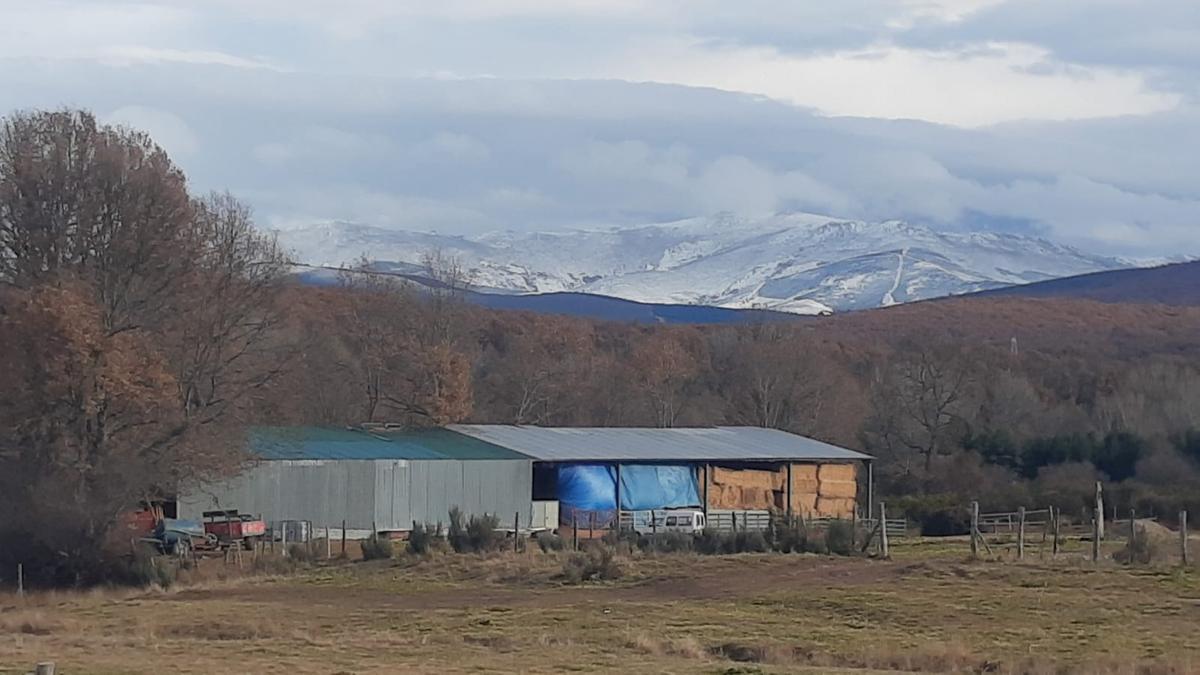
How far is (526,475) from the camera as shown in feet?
199

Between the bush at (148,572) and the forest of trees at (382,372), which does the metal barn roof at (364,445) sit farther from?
the bush at (148,572)

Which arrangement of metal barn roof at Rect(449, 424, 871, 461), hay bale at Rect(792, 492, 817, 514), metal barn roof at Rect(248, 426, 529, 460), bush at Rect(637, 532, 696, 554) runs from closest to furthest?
→ 1. bush at Rect(637, 532, 696, 554)
2. metal barn roof at Rect(248, 426, 529, 460)
3. metal barn roof at Rect(449, 424, 871, 461)
4. hay bale at Rect(792, 492, 817, 514)

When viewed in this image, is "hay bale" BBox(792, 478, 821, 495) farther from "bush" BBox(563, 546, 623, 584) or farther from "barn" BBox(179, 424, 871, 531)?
"bush" BBox(563, 546, 623, 584)

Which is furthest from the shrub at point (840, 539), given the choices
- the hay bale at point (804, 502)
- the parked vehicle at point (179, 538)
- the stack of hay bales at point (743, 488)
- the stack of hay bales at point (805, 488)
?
the parked vehicle at point (179, 538)

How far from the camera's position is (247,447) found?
5309 centimetres

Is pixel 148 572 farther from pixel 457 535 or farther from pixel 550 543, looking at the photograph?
pixel 550 543

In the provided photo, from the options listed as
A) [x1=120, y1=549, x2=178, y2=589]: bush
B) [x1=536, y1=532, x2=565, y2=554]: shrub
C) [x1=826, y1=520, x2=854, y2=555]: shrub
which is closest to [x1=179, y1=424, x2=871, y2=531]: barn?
[x1=536, y1=532, x2=565, y2=554]: shrub

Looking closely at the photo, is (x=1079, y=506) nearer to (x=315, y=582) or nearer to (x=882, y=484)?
(x=882, y=484)

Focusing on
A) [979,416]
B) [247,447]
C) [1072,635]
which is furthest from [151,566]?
[979,416]

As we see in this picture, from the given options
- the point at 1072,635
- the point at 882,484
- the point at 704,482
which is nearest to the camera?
the point at 1072,635

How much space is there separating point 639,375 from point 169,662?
71.2m

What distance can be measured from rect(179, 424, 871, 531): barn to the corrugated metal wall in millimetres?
34

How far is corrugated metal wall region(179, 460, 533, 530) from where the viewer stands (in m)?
55.6

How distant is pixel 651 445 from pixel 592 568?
22412mm
